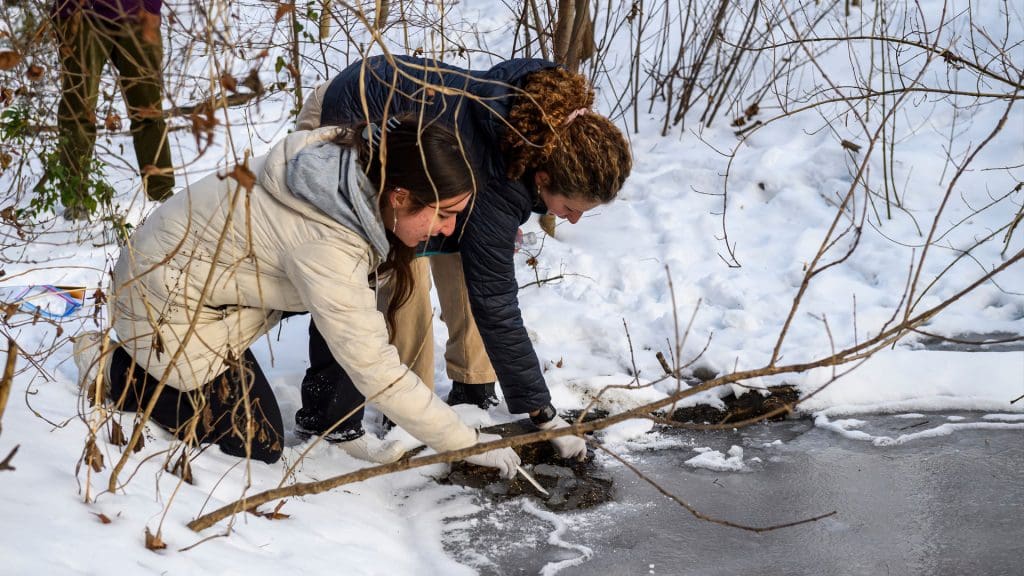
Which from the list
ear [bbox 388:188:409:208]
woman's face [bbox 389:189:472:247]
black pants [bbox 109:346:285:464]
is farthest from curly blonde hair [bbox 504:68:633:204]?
black pants [bbox 109:346:285:464]

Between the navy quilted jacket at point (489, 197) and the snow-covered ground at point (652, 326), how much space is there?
0.34m

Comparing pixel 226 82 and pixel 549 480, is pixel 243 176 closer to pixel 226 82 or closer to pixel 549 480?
pixel 226 82

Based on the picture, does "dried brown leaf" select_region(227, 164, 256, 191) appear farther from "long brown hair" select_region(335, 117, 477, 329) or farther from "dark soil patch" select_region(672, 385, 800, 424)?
"dark soil patch" select_region(672, 385, 800, 424)

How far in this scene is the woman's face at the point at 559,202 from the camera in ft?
8.86

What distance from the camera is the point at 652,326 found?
13.2ft

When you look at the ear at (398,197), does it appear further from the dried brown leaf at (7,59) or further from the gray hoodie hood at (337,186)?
the dried brown leaf at (7,59)

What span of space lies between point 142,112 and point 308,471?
5.00 feet

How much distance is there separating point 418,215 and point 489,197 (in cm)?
40

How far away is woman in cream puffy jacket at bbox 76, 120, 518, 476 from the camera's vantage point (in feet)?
7.56

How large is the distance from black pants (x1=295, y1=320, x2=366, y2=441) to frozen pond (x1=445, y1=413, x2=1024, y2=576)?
0.60 metres

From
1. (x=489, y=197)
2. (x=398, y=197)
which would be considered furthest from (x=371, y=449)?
(x=398, y=197)

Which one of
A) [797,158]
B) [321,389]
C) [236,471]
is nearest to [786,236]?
[797,158]

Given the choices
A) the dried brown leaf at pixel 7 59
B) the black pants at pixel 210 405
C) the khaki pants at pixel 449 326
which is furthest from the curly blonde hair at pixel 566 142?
the dried brown leaf at pixel 7 59

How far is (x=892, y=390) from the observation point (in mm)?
3414
